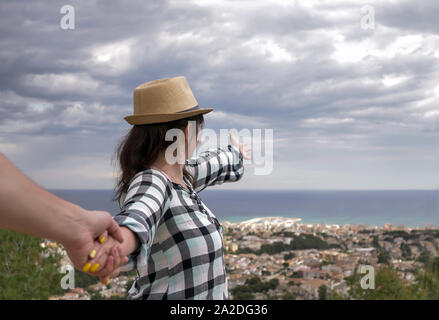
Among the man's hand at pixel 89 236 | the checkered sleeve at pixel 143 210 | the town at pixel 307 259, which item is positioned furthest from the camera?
the town at pixel 307 259

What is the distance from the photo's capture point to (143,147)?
1651 mm

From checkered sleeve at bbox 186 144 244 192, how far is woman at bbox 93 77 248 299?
0.40 meters

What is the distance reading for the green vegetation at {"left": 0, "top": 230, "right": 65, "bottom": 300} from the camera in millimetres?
5227

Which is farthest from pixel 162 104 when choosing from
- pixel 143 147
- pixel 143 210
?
pixel 143 210

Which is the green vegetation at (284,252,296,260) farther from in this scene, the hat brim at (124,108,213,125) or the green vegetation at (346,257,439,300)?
the hat brim at (124,108,213,125)

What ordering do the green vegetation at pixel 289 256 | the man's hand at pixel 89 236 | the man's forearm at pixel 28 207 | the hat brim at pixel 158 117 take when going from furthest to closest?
the green vegetation at pixel 289 256 → the hat brim at pixel 158 117 → the man's hand at pixel 89 236 → the man's forearm at pixel 28 207

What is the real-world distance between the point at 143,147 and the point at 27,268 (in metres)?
4.57

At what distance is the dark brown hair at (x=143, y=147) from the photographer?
1638 millimetres

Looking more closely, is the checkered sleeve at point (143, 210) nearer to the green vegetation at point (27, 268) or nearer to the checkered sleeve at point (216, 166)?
the checkered sleeve at point (216, 166)

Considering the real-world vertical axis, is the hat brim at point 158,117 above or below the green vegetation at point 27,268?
above

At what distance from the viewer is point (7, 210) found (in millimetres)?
870

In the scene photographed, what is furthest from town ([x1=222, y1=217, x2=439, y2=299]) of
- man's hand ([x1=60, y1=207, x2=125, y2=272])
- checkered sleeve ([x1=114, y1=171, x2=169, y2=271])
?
man's hand ([x1=60, y1=207, x2=125, y2=272])
